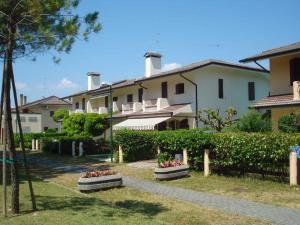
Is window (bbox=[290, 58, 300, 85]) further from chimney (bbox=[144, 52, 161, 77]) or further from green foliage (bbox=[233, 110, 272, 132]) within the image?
chimney (bbox=[144, 52, 161, 77])

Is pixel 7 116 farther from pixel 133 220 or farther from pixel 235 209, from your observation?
pixel 235 209

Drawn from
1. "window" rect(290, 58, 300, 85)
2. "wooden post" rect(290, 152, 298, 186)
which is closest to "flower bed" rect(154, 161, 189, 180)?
"wooden post" rect(290, 152, 298, 186)

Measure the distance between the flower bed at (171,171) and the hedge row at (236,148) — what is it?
1208mm

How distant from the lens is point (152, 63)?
1512 inches

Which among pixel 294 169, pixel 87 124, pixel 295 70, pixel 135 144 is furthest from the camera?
pixel 87 124

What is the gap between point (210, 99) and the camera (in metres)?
30.9

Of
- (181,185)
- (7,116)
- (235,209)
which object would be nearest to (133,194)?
(181,185)

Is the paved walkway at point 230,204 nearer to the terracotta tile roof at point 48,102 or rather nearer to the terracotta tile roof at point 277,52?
the terracotta tile roof at point 277,52

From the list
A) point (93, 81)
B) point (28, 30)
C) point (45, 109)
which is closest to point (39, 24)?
point (28, 30)

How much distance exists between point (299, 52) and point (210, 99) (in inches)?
435

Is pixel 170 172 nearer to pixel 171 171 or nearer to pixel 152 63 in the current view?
pixel 171 171

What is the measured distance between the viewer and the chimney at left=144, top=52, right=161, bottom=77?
38.2 m

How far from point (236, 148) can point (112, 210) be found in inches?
271

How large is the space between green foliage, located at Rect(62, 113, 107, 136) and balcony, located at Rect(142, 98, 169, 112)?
5.30 m
